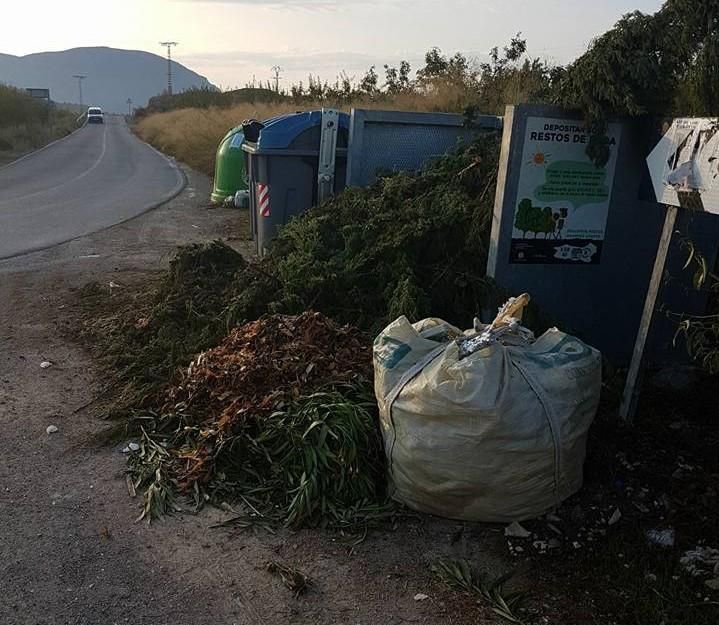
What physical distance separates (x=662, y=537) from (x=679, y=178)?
1703 millimetres

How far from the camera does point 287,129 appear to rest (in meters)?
7.04

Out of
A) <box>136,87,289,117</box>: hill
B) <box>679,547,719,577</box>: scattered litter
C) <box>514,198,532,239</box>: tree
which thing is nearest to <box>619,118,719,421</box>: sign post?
<box>514,198,532,239</box>: tree

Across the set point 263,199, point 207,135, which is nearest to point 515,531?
point 263,199

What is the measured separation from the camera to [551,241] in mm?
4488

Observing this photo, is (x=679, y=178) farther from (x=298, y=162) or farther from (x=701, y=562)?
(x=298, y=162)

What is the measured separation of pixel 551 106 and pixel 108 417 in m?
3.19

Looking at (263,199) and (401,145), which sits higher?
(401,145)

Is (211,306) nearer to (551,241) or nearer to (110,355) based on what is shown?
(110,355)

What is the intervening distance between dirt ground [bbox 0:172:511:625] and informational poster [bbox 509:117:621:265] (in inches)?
77.3

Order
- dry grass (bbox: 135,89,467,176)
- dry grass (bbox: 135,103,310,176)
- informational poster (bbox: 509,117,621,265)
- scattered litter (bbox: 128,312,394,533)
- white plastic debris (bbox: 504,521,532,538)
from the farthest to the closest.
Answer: dry grass (bbox: 135,103,310,176)
dry grass (bbox: 135,89,467,176)
informational poster (bbox: 509,117,621,265)
scattered litter (bbox: 128,312,394,533)
white plastic debris (bbox: 504,521,532,538)

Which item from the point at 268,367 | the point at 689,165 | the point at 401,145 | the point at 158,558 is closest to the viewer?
the point at 158,558

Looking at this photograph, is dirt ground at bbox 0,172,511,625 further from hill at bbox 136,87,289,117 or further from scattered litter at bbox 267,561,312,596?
hill at bbox 136,87,289,117

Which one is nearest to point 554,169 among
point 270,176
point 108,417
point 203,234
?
point 108,417

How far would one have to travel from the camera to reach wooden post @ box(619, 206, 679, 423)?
3.68 metres
